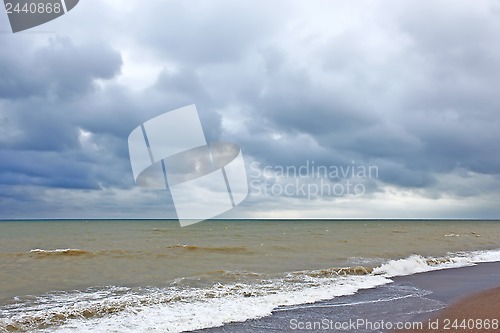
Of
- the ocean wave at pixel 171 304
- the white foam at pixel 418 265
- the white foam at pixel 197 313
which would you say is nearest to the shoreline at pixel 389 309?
the white foam at pixel 197 313

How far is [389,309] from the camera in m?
8.90

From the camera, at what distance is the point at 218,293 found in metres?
10.8

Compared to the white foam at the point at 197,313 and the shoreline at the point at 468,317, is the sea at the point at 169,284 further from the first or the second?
the shoreline at the point at 468,317

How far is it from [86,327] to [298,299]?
5.08 m

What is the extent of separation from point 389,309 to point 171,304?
5.14 meters

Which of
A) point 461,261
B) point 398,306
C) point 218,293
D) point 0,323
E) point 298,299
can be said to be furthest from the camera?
point 461,261

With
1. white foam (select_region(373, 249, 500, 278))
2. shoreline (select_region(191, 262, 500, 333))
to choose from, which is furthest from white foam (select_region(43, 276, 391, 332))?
white foam (select_region(373, 249, 500, 278))

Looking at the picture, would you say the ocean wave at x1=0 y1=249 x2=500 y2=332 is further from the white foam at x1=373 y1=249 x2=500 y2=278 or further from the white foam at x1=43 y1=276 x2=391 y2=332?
the white foam at x1=373 y1=249 x2=500 y2=278

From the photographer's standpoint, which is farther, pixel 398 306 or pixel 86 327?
pixel 398 306

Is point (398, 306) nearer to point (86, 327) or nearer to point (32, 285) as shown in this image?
point (86, 327)

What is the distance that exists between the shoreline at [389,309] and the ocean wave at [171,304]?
1.71 feet

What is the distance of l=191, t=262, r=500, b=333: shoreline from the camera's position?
7.65m

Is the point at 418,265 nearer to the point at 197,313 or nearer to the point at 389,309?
the point at 389,309

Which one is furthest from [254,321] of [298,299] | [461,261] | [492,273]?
[461,261]
